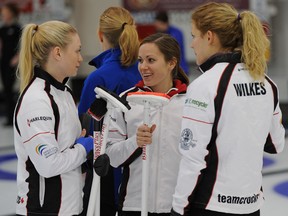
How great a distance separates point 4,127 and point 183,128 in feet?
25.2

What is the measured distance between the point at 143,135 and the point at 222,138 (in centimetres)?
36

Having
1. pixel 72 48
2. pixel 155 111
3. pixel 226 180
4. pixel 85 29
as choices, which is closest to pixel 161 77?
pixel 155 111

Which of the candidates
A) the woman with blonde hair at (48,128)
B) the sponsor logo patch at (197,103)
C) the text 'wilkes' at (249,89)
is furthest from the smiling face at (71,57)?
the text 'wilkes' at (249,89)

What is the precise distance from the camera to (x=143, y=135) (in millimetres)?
2807

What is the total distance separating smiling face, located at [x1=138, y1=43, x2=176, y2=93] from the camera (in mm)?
3008

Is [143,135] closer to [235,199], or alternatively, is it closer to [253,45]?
[235,199]

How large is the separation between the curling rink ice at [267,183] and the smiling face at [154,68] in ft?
8.18

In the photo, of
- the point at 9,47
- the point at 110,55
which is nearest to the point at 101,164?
the point at 110,55

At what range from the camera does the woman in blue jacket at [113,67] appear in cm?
347

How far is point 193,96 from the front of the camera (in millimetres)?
2605

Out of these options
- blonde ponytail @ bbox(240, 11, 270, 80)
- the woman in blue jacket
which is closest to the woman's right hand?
blonde ponytail @ bbox(240, 11, 270, 80)

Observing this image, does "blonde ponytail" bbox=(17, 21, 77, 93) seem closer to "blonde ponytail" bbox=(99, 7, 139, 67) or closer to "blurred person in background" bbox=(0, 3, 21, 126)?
"blonde ponytail" bbox=(99, 7, 139, 67)

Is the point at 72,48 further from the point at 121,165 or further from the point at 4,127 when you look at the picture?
the point at 4,127

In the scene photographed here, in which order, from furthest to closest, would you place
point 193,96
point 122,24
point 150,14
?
point 150,14 < point 122,24 < point 193,96
